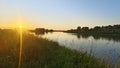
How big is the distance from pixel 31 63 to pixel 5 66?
131 centimetres

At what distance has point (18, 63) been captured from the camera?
30.0 ft

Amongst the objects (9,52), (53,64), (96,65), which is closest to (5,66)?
(53,64)

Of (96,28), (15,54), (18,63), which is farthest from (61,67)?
(96,28)

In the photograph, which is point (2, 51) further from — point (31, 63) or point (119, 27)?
point (119, 27)

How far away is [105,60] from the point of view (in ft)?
33.7

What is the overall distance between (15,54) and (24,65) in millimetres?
2347

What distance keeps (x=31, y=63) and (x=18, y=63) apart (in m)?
0.63

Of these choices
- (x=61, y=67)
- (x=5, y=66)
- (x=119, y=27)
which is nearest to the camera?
(x=5, y=66)

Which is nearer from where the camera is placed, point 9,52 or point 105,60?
point 105,60

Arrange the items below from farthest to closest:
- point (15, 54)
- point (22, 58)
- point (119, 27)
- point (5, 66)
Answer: point (119, 27) < point (15, 54) < point (22, 58) < point (5, 66)

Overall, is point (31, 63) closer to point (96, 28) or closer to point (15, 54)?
point (15, 54)

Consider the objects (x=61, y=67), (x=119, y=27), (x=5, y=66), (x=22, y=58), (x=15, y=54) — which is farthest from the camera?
(x=119, y=27)

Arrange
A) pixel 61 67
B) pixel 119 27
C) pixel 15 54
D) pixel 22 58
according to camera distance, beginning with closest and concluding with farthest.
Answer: pixel 61 67
pixel 22 58
pixel 15 54
pixel 119 27

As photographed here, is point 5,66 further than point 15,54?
No
